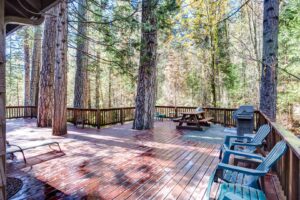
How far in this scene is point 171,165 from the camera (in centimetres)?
400

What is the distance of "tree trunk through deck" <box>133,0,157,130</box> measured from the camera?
25.4ft

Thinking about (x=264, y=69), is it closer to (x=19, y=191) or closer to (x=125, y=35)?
(x=125, y=35)

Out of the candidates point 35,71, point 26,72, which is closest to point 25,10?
point 35,71

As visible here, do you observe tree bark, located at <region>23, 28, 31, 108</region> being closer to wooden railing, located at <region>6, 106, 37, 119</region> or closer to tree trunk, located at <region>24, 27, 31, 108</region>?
tree trunk, located at <region>24, 27, 31, 108</region>

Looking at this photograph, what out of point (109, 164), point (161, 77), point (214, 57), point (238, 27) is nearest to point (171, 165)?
point (109, 164)

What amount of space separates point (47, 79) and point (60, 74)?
232 cm

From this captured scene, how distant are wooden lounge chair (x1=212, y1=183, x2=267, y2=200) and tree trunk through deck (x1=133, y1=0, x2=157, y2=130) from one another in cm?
593

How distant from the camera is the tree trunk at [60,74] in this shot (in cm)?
668

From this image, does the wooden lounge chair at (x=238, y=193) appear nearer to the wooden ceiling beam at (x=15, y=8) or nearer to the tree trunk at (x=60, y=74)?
the wooden ceiling beam at (x=15, y=8)

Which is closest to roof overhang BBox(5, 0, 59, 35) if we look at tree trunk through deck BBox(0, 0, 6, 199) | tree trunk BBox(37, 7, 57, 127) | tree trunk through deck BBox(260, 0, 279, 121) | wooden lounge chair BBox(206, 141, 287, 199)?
tree trunk through deck BBox(0, 0, 6, 199)

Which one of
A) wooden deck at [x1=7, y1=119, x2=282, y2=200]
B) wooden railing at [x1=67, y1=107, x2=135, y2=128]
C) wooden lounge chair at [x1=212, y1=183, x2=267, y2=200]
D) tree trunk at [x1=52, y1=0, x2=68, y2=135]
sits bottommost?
wooden deck at [x1=7, y1=119, x2=282, y2=200]

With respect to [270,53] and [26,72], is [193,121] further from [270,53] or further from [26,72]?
[26,72]

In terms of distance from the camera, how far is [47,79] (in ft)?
28.6

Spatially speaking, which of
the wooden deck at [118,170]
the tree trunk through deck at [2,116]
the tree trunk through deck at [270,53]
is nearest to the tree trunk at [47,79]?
the wooden deck at [118,170]
